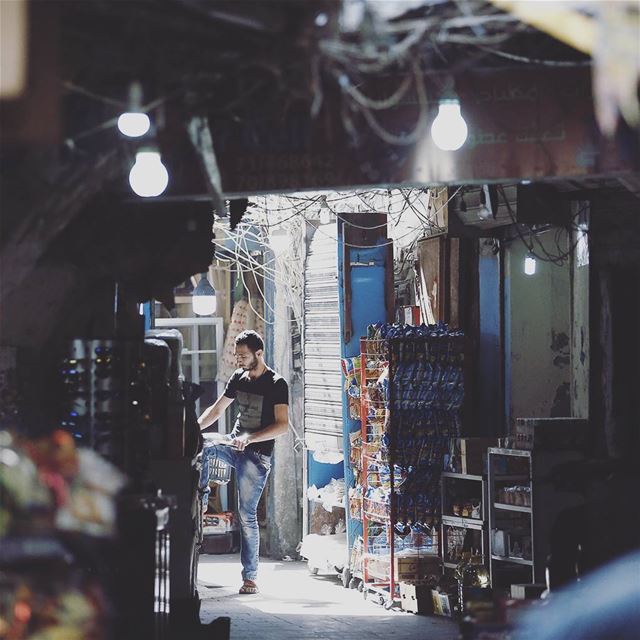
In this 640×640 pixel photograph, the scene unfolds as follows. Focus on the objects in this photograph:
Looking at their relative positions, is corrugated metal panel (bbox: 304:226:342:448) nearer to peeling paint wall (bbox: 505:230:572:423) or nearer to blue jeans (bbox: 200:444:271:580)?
blue jeans (bbox: 200:444:271:580)

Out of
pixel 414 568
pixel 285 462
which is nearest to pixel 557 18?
pixel 414 568

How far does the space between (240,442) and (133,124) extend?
6622 millimetres

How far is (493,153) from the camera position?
9.87 meters

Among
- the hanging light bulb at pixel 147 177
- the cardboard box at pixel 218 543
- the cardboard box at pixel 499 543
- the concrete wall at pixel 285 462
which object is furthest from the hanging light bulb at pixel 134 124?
the cardboard box at pixel 218 543

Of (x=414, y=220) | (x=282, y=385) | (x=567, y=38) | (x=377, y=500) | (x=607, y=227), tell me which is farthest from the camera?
(x=414, y=220)

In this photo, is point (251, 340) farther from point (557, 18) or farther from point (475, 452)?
point (557, 18)

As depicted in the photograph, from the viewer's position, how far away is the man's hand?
615 inches

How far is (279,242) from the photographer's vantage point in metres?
18.1

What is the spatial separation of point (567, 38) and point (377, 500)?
7.98m

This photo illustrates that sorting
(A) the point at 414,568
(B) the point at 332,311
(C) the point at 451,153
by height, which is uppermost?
(C) the point at 451,153

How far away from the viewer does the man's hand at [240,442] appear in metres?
15.6

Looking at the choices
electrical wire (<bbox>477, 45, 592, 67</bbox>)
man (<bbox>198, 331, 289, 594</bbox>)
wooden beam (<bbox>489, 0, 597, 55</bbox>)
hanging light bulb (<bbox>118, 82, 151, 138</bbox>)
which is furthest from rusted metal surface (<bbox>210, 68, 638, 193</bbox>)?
man (<bbox>198, 331, 289, 594</bbox>)

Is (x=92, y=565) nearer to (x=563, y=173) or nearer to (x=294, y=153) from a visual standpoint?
(x=294, y=153)

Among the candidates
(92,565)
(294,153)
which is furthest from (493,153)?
(92,565)
